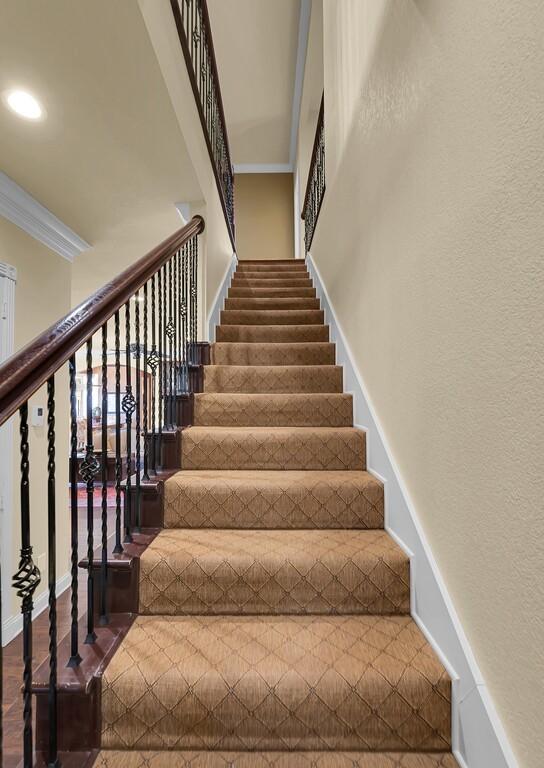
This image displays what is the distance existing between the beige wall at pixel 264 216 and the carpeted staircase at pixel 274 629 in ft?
20.5

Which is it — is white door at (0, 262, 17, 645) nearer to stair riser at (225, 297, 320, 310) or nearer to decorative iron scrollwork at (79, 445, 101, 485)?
decorative iron scrollwork at (79, 445, 101, 485)

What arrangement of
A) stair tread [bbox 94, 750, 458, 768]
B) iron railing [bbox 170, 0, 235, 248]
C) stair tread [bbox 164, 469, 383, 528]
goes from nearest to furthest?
stair tread [bbox 94, 750, 458, 768], stair tread [bbox 164, 469, 383, 528], iron railing [bbox 170, 0, 235, 248]

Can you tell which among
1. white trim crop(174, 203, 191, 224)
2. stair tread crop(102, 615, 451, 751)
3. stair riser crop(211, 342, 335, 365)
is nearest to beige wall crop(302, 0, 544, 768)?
stair tread crop(102, 615, 451, 751)

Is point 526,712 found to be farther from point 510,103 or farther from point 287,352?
point 287,352

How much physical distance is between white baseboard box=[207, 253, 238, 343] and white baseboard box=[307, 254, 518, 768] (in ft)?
6.09

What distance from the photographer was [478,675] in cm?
95

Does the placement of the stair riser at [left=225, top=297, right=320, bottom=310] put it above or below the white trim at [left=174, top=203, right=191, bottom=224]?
below

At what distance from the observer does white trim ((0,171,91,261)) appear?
8.21ft

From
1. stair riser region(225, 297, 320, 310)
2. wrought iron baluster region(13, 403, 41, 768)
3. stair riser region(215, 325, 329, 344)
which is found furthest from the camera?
stair riser region(225, 297, 320, 310)

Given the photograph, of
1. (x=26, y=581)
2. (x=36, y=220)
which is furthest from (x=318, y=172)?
(x=26, y=581)

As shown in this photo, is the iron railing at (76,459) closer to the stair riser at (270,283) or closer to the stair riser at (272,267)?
the stair riser at (270,283)

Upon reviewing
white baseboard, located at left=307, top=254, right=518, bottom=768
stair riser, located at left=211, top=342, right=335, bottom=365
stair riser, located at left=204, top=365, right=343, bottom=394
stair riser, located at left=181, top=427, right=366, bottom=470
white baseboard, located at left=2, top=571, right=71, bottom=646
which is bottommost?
white baseboard, located at left=2, top=571, right=71, bottom=646

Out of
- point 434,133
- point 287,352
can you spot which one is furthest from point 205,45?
point 434,133

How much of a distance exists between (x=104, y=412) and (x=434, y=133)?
4.16 ft
